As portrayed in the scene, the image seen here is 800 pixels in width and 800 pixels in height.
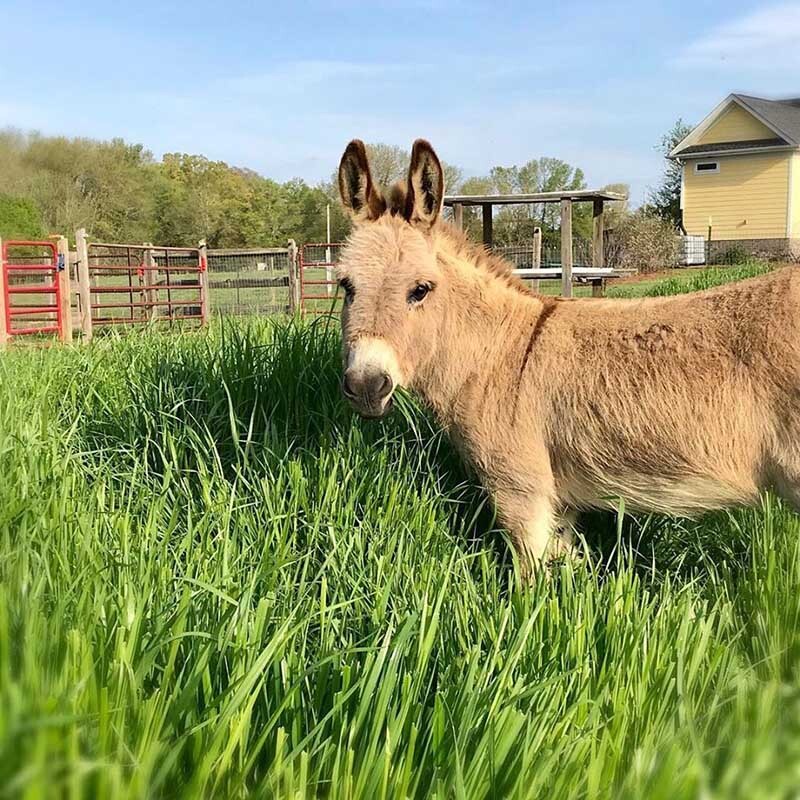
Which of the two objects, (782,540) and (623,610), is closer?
(623,610)

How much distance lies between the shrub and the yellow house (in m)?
3.02

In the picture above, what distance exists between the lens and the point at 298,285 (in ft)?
61.4

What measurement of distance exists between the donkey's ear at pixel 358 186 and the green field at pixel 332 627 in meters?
1.03

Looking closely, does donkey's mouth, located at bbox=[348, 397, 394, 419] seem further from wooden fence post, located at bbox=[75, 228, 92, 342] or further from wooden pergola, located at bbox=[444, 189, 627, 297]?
wooden fence post, located at bbox=[75, 228, 92, 342]

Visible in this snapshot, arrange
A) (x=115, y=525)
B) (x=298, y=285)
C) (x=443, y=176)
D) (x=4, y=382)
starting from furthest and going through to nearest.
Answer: (x=298, y=285)
(x=4, y=382)
(x=443, y=176)
(x=115, y=525)

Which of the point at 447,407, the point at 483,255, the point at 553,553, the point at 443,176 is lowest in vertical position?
the point at 553,553

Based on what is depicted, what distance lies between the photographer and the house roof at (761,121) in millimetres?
34750

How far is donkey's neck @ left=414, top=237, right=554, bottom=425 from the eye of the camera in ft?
11.0

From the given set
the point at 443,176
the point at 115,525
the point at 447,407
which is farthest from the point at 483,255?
the point at 115,525

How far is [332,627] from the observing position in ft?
7.36

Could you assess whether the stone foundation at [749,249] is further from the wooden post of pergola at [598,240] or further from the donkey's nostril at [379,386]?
the donkey's nostril at [379,386]

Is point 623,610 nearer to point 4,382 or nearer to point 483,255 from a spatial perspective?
point 483,255

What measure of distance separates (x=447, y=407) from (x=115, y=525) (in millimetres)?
1501

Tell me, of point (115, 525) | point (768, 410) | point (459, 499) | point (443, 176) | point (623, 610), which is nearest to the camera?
point (623, 610)
